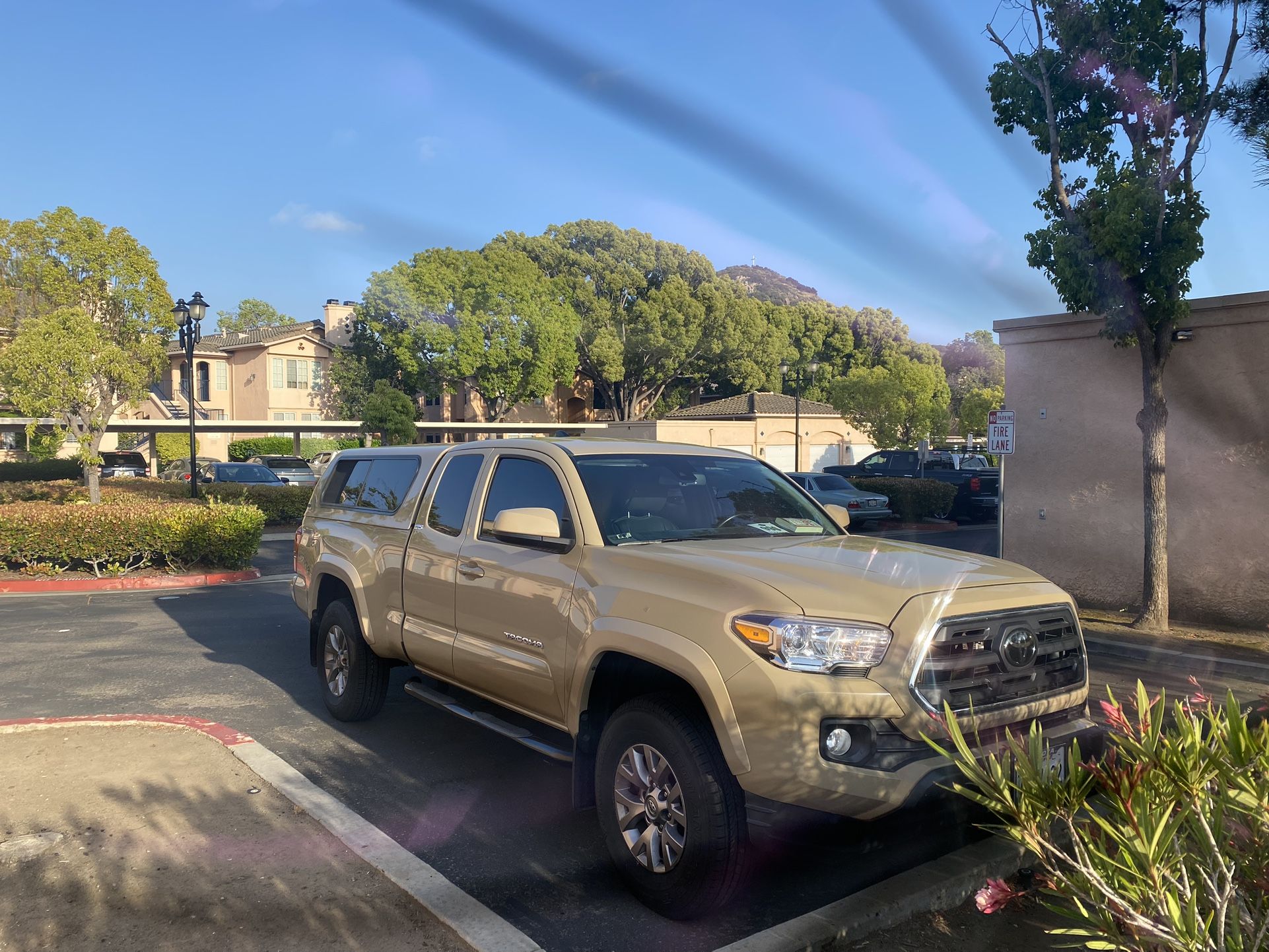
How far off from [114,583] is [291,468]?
22.2 metres

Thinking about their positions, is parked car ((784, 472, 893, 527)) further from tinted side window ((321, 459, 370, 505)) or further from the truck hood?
the truck hood

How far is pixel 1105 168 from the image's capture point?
32.8ft

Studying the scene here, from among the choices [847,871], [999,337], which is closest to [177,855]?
[847,871]

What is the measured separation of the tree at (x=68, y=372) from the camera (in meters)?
18.9

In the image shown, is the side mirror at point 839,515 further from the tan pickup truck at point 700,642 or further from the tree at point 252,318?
the tree at point 252,318

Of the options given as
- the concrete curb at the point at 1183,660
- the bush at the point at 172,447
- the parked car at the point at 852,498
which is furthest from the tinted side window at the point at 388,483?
the bush at the point at 172,447

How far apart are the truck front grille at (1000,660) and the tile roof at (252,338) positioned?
2064 inches

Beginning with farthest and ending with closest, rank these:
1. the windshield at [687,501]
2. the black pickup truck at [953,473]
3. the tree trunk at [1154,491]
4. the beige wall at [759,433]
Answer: the beige wall at [759,433] → the black pickup truck at [953,473] → the tree trunk at [1154,491] → the windshield at [687,501]

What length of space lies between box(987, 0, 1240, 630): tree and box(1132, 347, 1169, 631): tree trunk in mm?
11

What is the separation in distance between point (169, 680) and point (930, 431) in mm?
34965

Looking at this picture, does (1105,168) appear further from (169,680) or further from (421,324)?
(421,324)

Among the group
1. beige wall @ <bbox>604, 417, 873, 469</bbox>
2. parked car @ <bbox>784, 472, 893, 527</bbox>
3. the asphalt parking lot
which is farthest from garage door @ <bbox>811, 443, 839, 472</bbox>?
the asphalt parking lot

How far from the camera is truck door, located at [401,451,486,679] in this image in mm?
5414

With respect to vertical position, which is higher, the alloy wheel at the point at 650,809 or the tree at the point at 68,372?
the tree at the point at 68,372
